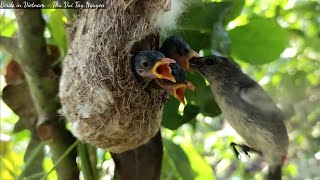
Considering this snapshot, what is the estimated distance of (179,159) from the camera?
893 mm

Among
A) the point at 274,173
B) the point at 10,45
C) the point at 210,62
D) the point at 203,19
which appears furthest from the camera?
the point at 10,45

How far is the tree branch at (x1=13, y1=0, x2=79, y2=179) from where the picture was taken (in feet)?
2.81

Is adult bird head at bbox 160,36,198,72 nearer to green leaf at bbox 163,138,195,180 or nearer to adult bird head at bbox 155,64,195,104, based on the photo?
adult bird head at bbox 155,64,195,104

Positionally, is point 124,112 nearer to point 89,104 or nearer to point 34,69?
point 89,104

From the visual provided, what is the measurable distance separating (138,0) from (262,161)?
0.83 feet

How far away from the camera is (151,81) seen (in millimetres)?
677

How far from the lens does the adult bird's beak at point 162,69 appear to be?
62 centimetres

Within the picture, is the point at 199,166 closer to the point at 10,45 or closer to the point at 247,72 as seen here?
the point at 247,72

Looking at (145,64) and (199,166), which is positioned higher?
(145,64)

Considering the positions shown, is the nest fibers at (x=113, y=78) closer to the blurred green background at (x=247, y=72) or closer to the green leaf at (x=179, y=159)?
the blurred green background at (x=247, y=72)

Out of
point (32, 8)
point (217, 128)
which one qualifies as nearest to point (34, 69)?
point (32, 8)

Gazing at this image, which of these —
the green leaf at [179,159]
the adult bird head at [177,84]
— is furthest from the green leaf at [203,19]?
the green leaf at [179,159]

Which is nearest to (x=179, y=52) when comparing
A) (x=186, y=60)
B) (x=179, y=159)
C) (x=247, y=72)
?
(x=186, y=60)

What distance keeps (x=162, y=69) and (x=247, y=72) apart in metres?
0.15
